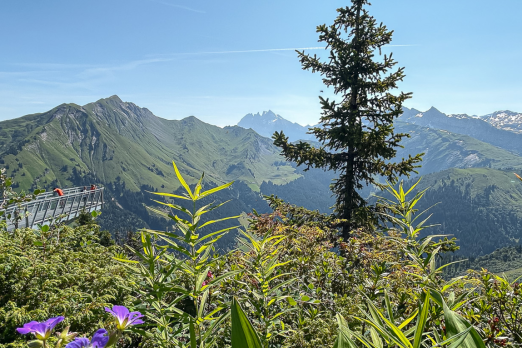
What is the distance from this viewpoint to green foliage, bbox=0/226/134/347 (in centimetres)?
239

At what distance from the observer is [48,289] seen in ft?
9.06

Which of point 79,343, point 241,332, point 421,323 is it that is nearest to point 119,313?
point 79,343

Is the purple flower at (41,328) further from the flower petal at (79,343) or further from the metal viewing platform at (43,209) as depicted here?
the metal viewing platform at (43,209)

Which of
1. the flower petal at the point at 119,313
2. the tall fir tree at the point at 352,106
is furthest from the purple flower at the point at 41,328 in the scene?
the tall fir tree at the point at 352,106

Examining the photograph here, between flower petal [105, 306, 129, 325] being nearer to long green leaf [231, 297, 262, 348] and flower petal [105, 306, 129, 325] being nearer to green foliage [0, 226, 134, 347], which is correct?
long green leaf [231, 297, 262, 348]

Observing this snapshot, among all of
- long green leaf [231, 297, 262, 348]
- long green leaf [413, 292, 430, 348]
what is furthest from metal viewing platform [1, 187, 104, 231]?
long green leaf [413, 292, 430, 348]

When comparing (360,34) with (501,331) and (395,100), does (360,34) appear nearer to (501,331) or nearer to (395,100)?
(395,100)

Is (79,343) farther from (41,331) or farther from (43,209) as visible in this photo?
(43,209)

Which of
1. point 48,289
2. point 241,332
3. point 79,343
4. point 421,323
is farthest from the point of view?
point 48,289

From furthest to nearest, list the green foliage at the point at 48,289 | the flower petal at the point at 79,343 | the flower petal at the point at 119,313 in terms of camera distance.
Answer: the green foliage at the point at 48,289 → the flower petal at the point at 119,313 → the flower petal at the point at 79,343

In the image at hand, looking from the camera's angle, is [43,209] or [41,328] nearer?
[41,328]

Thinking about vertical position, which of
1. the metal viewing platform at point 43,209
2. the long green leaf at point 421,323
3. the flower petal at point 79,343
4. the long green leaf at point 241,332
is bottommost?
the metal viewing platform at point 43,209

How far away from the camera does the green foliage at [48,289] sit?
94.2 inches

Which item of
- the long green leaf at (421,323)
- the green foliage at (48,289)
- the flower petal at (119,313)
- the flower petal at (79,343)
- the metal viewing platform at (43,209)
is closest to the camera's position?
the long green leaf at (421,323)
